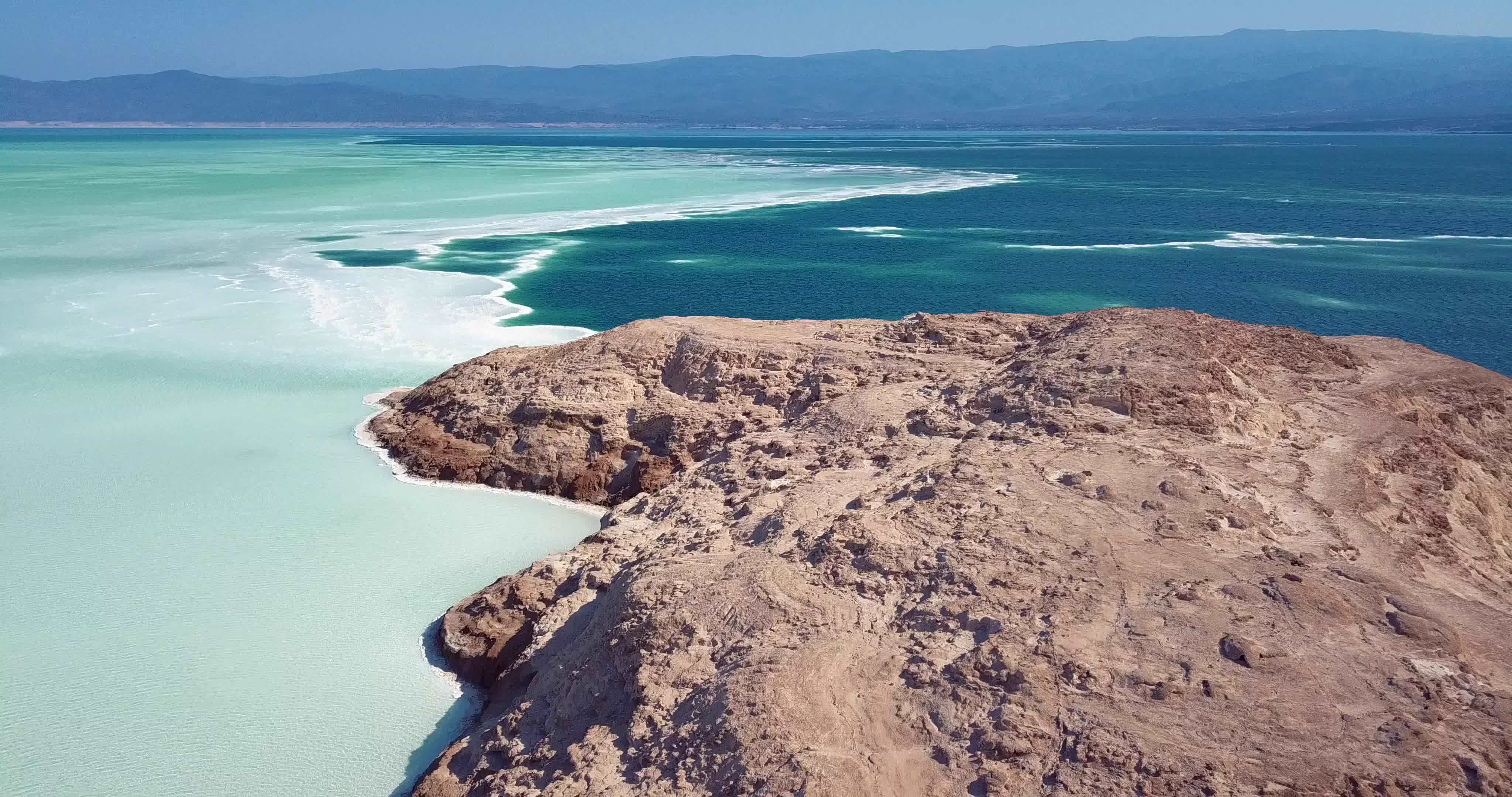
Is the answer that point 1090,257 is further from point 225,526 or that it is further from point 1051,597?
point 1051,597

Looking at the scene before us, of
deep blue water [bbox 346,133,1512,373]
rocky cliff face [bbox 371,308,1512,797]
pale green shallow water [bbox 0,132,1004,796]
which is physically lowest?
deep blue water [bbox 346,133,1512,373]

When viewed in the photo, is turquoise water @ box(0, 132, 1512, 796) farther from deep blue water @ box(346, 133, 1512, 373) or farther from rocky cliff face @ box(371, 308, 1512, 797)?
rocky cliff face @ box(371, 308, 1512, 797)

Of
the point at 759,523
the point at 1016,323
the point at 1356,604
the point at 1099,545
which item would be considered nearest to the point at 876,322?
the point at 1016,323

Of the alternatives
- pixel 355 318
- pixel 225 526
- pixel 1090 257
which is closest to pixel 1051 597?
pixel 225 526

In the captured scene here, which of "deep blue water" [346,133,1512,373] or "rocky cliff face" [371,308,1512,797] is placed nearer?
"rocky cliff face" [371,308,1512,797]

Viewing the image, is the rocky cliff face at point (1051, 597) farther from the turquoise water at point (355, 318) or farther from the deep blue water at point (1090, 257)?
the deep blue water at point (1090, 257)

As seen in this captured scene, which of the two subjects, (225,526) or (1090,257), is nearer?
(225,526)

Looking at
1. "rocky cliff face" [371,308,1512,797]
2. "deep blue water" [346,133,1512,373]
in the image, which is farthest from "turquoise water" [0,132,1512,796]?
"rocky cliff face" [371,308,1512,797]
